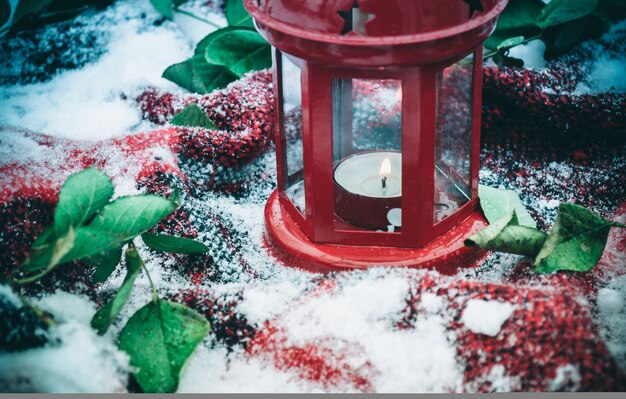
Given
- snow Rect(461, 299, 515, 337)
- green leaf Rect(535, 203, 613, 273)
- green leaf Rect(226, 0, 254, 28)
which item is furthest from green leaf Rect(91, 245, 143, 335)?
green leaf Rect(226, 0, 254, 28)

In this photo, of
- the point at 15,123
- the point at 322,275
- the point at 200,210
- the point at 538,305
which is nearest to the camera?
the point at 538,305

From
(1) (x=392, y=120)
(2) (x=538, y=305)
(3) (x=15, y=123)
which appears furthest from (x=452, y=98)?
(3) (x=15, y=123)

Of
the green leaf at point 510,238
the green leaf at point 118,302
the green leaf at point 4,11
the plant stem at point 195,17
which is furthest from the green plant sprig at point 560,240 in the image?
the green leaf at point 4,11

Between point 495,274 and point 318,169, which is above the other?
point 318,169

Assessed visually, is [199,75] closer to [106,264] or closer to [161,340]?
[106,264]

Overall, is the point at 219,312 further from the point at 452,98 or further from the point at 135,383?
the point at 452,98

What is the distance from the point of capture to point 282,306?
69cm

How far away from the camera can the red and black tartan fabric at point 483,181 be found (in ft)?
2.00

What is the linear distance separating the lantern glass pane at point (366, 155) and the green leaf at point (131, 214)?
229 mm

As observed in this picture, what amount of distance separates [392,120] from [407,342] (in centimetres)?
44

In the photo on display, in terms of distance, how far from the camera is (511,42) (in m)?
1.00

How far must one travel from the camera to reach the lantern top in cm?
65

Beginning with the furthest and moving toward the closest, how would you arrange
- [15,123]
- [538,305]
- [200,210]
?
[15,123] < [200,210] < [538,305]

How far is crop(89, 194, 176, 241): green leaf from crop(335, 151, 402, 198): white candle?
24cm
